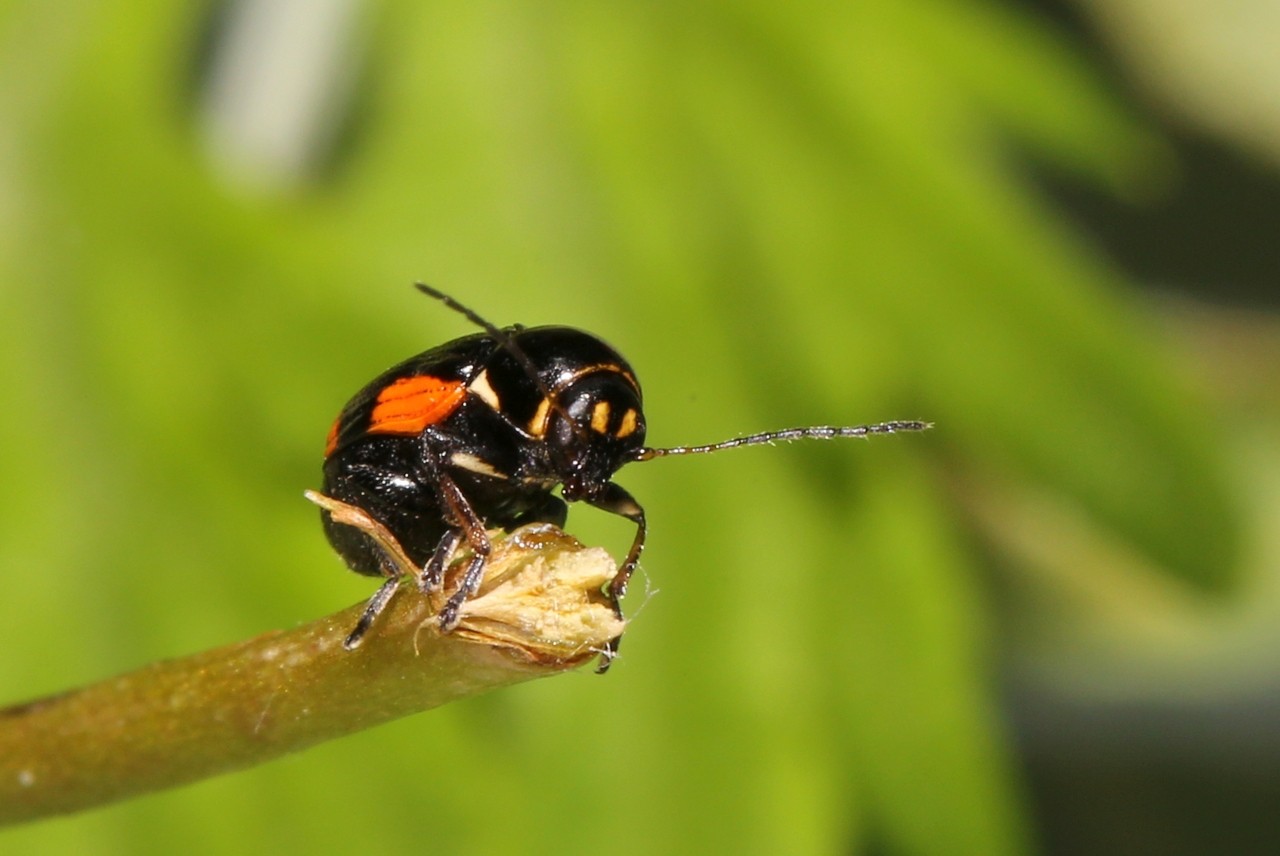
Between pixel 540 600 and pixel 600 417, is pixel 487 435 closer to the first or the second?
Result: pixel 600 417

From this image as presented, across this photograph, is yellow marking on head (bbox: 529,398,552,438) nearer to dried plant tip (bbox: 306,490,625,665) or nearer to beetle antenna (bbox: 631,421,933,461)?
beetle antenna (bbox: 631,421,933,461)

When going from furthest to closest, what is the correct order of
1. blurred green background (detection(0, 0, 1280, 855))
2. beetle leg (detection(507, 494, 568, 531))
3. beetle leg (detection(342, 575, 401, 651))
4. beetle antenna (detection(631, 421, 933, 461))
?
blurred green background (detection(0, 0, 1280, 855)) < beetle leg (detection(507, 494, 568, 531)) < beetle antenna (detection(631, 421, 933, 461)) < beetle leg (detection(342, 575, 401, 651))

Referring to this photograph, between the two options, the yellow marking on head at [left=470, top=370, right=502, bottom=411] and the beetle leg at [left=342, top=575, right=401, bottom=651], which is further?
the yellow marking on head at [left=470, top=370, right=502, bottom=411]

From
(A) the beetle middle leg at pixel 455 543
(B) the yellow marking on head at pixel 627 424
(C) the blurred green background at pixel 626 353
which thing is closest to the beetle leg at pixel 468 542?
(A) the beetle middle leg at pixel 455 543

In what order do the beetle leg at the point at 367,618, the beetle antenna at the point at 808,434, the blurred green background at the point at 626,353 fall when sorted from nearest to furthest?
the beetle leg at the point at 367,618 < the beetle antenna at the point at 808,434 < the blurred green background at the point at 626,353

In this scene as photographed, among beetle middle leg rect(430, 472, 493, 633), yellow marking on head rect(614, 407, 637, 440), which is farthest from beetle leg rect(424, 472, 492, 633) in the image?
yellow marking on head rect(614, 407, 637, 440)

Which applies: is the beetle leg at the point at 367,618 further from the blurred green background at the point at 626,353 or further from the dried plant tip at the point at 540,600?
the blurred green background at the point at 626,353
